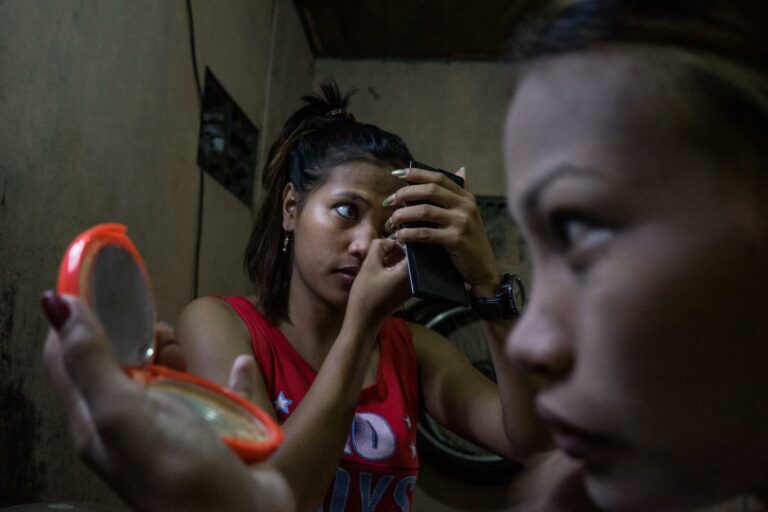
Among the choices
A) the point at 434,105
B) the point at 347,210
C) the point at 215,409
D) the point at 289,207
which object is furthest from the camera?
the point at 434,105

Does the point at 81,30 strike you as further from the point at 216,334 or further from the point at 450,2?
the point at 450,2

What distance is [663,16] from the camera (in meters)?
0.39

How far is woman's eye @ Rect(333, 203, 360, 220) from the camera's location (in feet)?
3.83

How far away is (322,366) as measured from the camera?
956mm

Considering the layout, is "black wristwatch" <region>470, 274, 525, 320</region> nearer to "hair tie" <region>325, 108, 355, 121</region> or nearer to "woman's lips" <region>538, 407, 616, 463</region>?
"hair tie" <region>325, 108, 355, 121</region>

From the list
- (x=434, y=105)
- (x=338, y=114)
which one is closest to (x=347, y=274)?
(x=338, y=114)

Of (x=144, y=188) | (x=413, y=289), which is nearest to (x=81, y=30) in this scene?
(x=144, y=188)

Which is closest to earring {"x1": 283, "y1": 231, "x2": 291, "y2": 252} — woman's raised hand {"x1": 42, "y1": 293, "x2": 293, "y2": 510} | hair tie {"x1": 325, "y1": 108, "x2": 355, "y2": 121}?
hair tie {"x1": 325, "y1": 108, "x2": 355, "y2": 121}

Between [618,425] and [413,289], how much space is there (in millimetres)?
564

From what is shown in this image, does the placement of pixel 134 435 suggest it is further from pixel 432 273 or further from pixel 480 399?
pixel 480 399

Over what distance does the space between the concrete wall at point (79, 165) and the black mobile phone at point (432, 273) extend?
58 cm

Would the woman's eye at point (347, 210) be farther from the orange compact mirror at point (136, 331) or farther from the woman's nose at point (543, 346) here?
the woman's nose at point (543, 346)

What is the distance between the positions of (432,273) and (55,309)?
66 centimetres

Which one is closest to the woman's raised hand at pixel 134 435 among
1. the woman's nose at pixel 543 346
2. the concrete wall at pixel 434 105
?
the woman's nose at pixel 543 346
